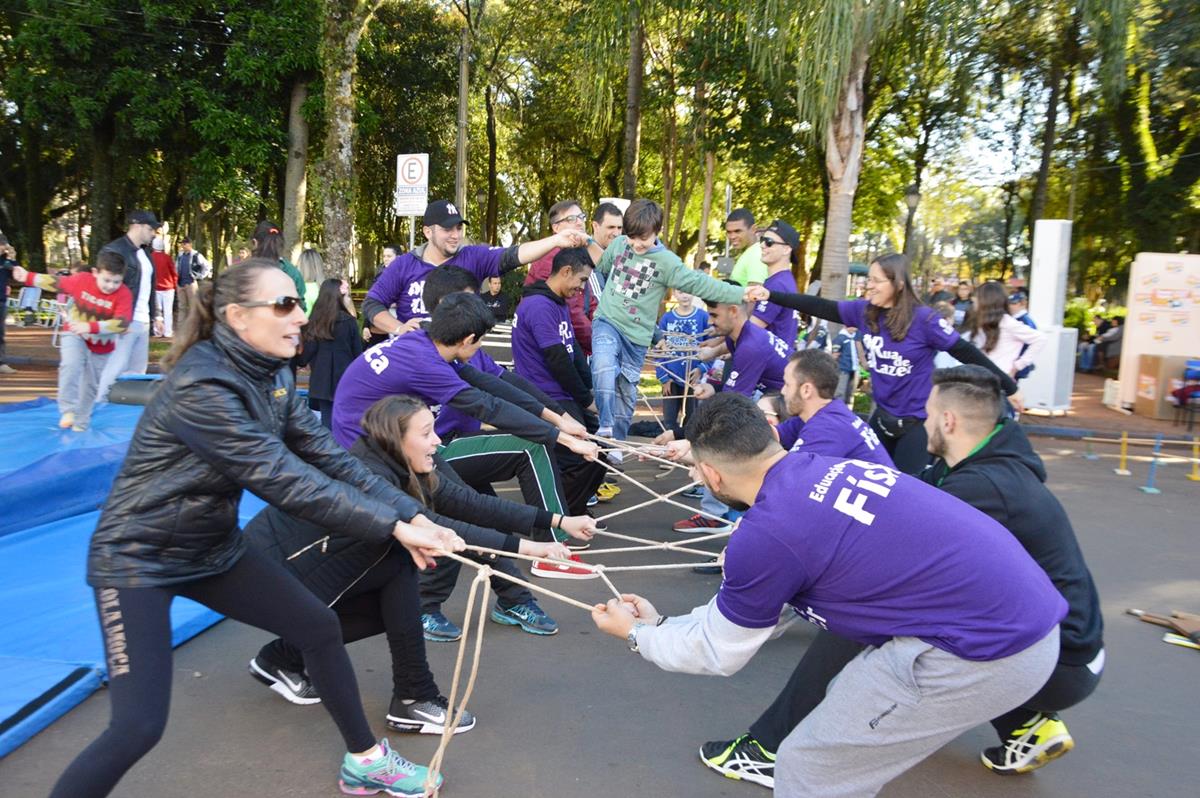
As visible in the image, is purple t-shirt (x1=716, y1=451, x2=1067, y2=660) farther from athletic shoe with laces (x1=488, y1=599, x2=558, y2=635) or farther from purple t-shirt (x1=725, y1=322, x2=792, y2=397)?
purple t-shirt (x1=725, y1=322, x2=792, y2=397)

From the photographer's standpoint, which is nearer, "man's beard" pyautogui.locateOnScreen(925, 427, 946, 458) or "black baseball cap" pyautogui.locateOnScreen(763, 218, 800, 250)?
"man's beard" pyautogui.locateOnScreen(925, 427, 946, 458)

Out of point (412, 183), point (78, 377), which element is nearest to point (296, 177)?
point (412, 183)

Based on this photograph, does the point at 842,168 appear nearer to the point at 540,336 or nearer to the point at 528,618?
the point at 540,336

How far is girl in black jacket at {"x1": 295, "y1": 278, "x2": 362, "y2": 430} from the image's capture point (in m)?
6.67

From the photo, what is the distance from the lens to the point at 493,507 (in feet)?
12.6

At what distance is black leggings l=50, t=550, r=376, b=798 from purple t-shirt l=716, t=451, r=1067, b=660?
129 centimetres

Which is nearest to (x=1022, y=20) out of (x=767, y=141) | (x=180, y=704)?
(x=767, y=141)

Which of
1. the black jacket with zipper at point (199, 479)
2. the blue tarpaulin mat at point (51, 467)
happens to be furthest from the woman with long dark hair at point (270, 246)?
the black jacket with zipper at point (199, 479)

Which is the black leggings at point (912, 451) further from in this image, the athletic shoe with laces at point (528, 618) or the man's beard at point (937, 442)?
the athletic shoe with laces at point (528, 618)

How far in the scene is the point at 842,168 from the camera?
11.1 meters

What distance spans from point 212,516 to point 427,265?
3928 millimetres

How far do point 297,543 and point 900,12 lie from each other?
9795 mm

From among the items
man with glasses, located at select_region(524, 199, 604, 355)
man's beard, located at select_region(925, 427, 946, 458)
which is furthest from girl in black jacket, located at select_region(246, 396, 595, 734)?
man with glasses, located at select_region(524, 199, 604, 355)

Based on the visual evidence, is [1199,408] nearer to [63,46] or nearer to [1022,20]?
[1022,20]
